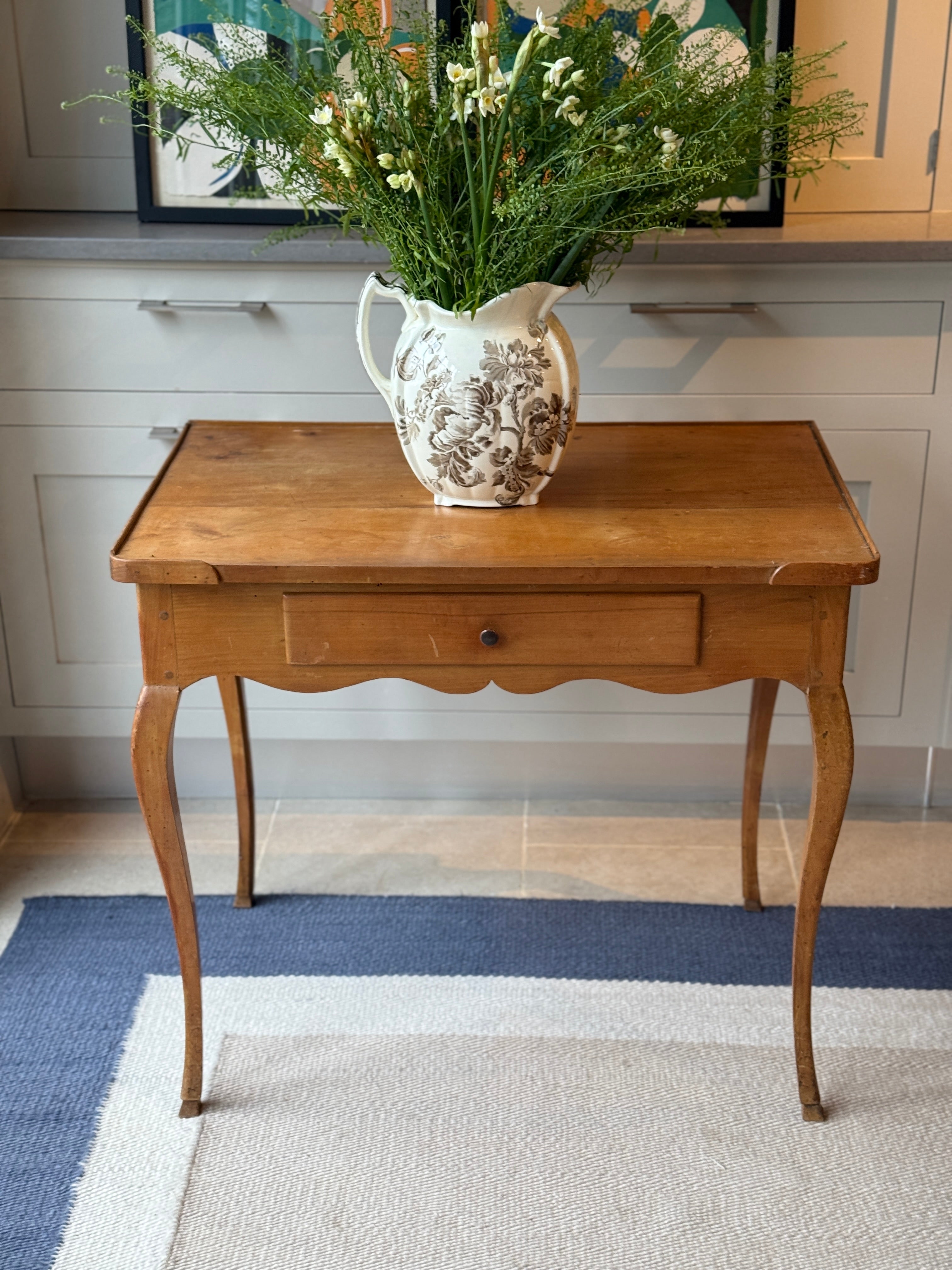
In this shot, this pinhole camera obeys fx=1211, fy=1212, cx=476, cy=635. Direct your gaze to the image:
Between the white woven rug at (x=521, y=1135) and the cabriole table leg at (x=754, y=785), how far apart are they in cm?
23

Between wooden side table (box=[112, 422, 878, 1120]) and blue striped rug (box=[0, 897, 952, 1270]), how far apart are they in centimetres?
28

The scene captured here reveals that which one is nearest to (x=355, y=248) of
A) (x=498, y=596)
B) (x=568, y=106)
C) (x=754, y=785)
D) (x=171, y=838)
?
(x=568, y=106)

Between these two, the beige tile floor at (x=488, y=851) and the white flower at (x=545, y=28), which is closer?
the white flower at (x=545, y=28)

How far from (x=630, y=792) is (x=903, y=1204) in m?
0.99

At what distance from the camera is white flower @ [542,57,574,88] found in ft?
4.01

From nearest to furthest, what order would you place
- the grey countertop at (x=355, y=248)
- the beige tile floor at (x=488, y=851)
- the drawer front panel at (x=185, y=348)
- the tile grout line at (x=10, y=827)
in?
the grey countertop at (x=355, y=248), the drawer front panel at (x=185, y=348), the beige tile floor at (x=488, y=851), the tile grout line at (x=10, y=827)

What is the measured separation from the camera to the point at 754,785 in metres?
1.98

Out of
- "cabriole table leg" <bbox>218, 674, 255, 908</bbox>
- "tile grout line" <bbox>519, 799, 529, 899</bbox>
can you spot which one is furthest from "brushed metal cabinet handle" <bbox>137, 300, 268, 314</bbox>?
"tile grout line" <bbox>519, 799, 529, 899</bbox>

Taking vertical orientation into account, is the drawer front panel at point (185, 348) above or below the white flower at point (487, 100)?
below

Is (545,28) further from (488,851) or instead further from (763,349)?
(488,851)

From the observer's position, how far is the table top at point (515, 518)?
1.30 m

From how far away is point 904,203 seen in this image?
86.7 inches

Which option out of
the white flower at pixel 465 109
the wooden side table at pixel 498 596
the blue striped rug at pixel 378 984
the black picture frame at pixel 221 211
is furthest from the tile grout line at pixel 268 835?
the white flower at pixel 465 109

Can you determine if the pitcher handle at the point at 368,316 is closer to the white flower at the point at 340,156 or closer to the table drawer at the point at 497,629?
the white flower at the point at 340,156
